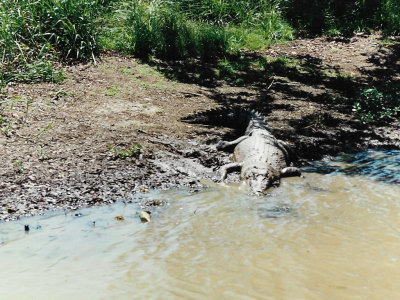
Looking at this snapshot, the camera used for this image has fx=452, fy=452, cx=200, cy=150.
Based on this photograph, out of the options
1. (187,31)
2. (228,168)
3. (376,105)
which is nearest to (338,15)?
(187,31)

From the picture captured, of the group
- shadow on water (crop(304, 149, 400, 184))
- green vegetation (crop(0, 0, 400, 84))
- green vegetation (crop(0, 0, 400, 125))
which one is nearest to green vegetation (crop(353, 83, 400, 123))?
green vegetation (crop(0, 0, 400, 125))

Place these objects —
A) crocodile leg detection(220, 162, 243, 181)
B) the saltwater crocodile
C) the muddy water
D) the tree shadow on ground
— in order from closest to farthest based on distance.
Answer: the muddy water → the saltwater crocodile → crocodile leg detection(220, 162, 243, 181) → the tree shadow on ground

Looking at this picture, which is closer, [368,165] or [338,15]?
[368,165]

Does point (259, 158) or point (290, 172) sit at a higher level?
point (259, 158)

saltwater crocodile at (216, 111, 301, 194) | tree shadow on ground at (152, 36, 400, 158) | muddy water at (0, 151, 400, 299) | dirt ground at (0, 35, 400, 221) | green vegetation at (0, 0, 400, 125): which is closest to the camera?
muddy water at (0, 151, 400, 299)

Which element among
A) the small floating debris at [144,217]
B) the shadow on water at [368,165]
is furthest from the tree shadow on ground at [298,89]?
the small floating debris at [144,217]

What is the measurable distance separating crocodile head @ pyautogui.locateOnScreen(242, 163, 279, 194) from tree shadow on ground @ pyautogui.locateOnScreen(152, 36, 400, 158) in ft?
3.26

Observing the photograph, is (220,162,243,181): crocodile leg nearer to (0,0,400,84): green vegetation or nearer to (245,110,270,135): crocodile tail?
(245,110,270,135): crocodile tail

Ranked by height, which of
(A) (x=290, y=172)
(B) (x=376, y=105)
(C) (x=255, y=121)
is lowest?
(A) (x=290, y=172)

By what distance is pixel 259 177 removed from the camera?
522cm

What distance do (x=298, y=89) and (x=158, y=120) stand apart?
10.6 feet

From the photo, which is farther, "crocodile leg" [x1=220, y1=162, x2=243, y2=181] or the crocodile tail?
the crocodile tail

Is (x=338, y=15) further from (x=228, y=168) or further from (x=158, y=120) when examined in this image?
(x=228, y=168)

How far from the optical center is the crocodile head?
16.6ft
